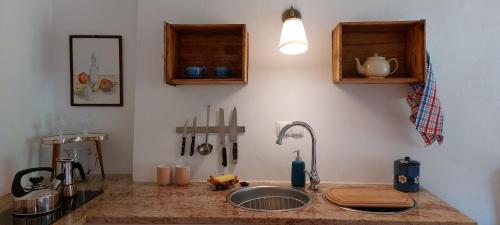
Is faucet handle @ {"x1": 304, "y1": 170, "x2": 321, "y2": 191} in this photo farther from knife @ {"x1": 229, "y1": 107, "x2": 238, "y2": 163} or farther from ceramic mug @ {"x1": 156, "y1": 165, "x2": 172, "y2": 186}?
ceramic mug @ {"x1": 156, "y1": 165, "x2": 172, "y2": 186}

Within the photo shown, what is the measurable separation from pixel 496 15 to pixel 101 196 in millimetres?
2235

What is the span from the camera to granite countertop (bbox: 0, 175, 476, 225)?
1.09m

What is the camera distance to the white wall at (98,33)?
180 cm

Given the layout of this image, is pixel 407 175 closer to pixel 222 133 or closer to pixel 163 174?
pixel 222 133

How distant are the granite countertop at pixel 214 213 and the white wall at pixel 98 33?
60cm

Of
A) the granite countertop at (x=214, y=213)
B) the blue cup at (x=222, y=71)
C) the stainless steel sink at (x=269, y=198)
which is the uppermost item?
the blue cup at (x=222, y=71)

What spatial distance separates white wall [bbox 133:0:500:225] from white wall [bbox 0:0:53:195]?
592 mm

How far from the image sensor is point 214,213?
1146 mm

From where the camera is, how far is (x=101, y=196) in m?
1.35

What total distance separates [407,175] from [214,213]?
37.6 inches

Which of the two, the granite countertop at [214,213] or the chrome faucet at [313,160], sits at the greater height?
the chrome faucet at [313,160]

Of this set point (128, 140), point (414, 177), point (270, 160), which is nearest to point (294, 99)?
point (270, 160)

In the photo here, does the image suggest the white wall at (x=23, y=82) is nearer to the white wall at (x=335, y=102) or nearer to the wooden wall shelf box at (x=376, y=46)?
the white wall at (x=335, y=102)

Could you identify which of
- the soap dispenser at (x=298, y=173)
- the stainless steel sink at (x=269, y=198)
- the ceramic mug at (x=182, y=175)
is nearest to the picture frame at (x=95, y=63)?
the ceramic mug at (x=182, y=175)
